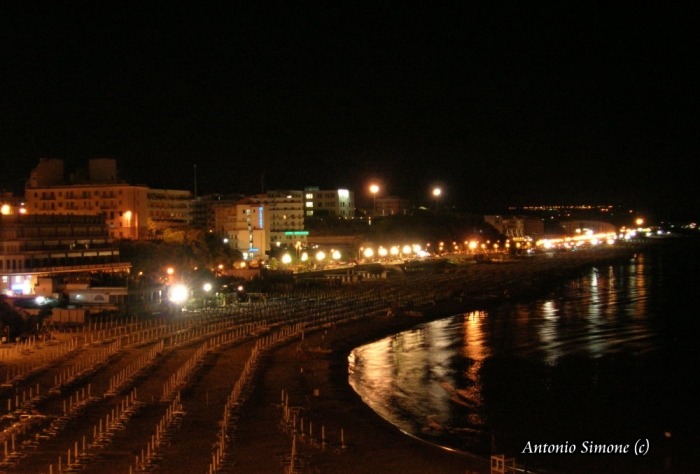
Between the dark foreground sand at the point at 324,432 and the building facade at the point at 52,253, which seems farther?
the building facade at the point at 52,253

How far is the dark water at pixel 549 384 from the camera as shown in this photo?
12297mm

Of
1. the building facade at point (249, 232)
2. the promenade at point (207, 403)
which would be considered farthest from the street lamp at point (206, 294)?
the building facade at point (249, 232)

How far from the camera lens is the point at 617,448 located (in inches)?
475

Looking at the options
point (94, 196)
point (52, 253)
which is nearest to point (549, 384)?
point (52, 253)

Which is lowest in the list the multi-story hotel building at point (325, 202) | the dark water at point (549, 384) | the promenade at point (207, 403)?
the dark water at point (549, 384)

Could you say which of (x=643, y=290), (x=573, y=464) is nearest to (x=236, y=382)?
(x=573, y=464)

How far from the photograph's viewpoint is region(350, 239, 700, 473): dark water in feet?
40.3

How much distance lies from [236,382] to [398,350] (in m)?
7.32

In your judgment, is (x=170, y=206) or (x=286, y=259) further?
(x=170, y=206)

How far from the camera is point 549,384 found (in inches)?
663

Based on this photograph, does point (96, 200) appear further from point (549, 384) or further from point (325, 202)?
point (549, 384)

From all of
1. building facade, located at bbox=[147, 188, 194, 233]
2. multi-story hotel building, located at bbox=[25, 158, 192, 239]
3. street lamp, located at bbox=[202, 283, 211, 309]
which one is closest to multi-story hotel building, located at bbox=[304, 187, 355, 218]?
building facade, located at bbox=[147, 188, 194, 233]

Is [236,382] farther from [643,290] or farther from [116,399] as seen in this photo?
[643,290]

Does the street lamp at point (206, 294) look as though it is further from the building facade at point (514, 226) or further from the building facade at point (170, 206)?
the building facade at point (514, 226)
